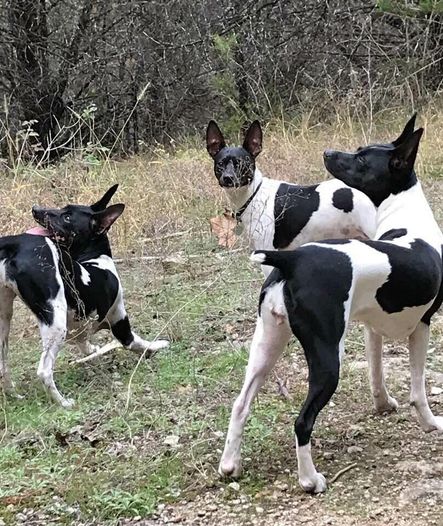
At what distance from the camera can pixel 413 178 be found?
4258 millimetres

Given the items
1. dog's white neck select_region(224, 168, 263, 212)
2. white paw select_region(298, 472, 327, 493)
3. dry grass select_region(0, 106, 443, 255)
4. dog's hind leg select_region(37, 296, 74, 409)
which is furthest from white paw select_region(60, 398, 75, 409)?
dry grass select_region(0, 106, 443, 255)

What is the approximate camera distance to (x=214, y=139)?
6672 mm

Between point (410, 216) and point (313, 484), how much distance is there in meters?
1.45

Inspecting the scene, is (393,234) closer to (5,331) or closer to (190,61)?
(5,331)

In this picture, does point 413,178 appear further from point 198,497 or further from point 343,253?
point 198,497

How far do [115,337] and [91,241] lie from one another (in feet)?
2.24

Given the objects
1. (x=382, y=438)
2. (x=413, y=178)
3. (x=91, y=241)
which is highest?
(x=413, y=178)

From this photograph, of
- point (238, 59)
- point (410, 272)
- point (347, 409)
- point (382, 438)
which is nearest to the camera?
point (410, 272)

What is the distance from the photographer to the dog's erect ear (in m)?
4.05

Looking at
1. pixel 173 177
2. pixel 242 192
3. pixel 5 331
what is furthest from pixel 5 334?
pixel 173 177

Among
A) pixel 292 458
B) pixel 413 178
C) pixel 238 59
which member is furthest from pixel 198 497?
pixel 238 59

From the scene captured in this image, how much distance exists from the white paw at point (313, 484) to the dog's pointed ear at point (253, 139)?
3.59m

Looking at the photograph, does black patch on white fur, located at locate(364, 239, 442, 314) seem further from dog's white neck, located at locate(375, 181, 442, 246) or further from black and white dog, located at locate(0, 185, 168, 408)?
black and white dog, located at locate(0, 185, 168, 408)

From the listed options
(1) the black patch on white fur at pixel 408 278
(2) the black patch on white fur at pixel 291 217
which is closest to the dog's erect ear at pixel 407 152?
(1) the black patch on white fur at pixel 408 278
